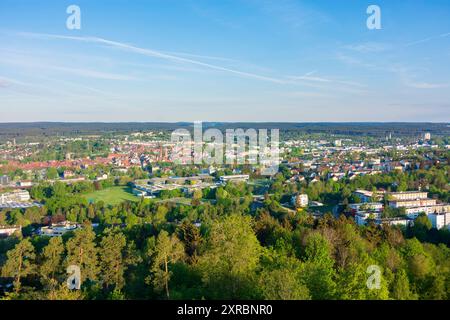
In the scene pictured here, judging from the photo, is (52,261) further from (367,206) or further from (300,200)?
(367,206)

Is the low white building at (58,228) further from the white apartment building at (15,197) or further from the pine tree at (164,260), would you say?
the pine tree at (164,260)

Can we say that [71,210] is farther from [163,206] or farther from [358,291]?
[358,291]

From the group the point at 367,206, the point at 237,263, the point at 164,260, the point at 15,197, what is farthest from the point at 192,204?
the point at 237,263

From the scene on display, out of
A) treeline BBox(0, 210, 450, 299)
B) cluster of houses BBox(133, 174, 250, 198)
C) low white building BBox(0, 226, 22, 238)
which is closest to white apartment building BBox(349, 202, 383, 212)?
treeline BBox(0, 210, 450, 299)

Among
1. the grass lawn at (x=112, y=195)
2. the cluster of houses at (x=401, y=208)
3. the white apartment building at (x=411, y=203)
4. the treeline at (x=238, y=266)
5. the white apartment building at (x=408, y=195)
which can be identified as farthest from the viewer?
the grass lawn at (x=112, y=195)

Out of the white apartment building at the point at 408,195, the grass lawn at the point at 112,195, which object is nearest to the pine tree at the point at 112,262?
the grass lawn at the point at 112,195

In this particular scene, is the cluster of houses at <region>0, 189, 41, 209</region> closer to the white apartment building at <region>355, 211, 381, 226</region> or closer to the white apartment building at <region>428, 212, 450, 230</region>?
the white apartment building at <region>355, 211, 381, 226</region>
